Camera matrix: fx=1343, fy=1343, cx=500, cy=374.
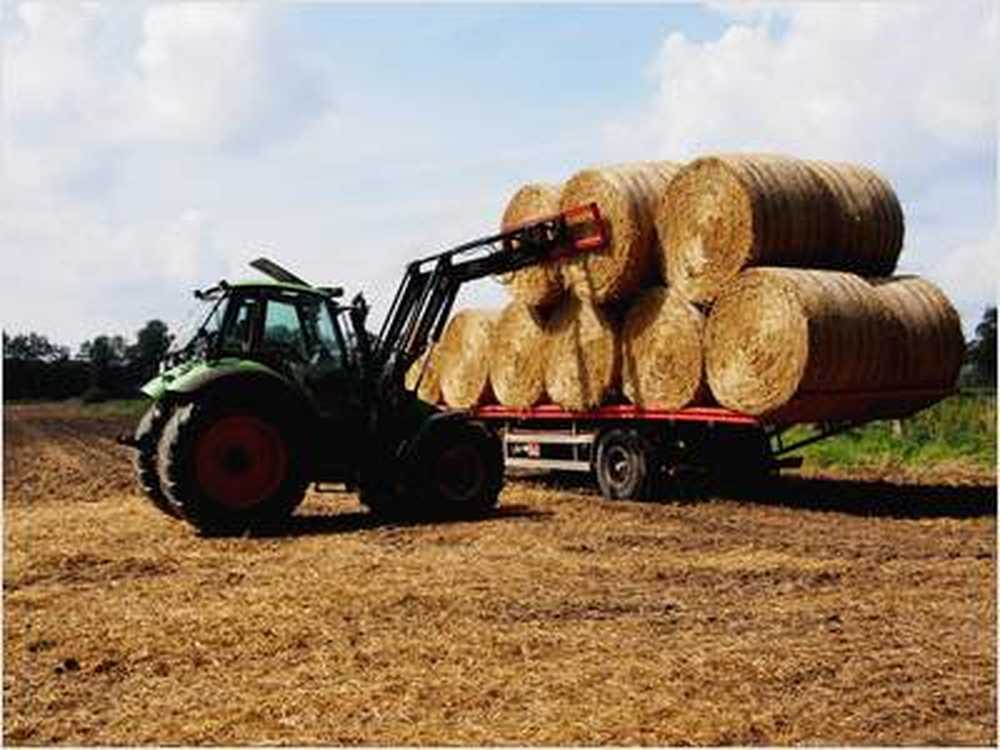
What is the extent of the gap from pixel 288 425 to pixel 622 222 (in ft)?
14.8

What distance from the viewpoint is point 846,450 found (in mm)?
20219

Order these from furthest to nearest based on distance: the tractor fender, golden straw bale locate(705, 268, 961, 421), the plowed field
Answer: golden straw bale locate(705, 268, 961, 421) < the tractor fender < the plowed field

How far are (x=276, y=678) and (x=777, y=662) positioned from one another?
2543 mm

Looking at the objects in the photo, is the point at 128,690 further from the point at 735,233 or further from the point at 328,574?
the point at 735,233

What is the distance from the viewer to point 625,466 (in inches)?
602

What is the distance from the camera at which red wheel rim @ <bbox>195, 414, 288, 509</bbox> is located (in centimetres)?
1226

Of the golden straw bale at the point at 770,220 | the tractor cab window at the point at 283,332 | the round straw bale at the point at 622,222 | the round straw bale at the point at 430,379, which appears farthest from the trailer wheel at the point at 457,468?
the round straw bale at the point at 430,379

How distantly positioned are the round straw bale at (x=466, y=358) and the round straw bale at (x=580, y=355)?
1797mm

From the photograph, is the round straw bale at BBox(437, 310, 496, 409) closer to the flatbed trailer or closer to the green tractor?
the flatbed trailer

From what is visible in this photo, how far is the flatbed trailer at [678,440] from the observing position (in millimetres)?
13505

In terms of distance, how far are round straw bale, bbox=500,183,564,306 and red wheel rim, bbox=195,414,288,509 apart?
15.9 ft

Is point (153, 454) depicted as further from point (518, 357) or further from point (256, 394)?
point (518, 357)

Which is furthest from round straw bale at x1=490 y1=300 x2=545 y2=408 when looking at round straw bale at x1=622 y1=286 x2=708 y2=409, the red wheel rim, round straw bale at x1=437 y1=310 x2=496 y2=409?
the red wheel rim

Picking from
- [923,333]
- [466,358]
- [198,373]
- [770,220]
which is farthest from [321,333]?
[923,333]
